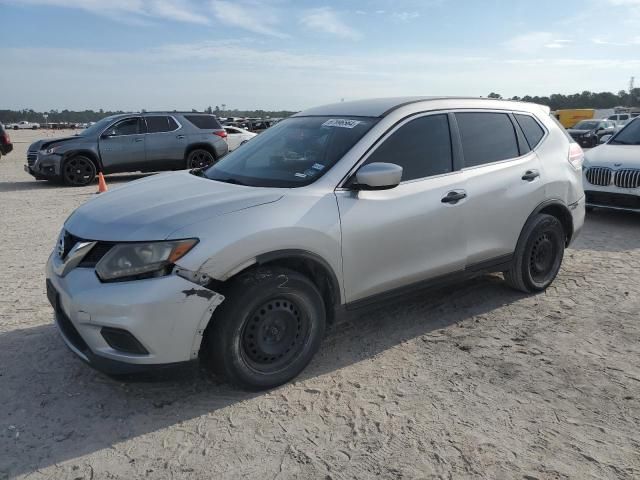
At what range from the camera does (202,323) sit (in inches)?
118

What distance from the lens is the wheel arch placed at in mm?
4790

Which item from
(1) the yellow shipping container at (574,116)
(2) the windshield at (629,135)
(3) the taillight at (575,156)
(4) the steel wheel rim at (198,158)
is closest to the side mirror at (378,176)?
(3) the taillight at (575,156)

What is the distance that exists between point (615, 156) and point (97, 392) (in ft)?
27.2

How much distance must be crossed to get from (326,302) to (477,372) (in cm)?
112

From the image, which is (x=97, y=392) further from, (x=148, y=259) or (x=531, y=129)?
(x=531, y=129)

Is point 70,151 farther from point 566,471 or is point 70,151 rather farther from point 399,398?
point 566,471

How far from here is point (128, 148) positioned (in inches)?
521

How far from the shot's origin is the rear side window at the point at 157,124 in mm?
13516

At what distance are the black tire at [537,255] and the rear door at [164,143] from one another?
10.7 meters

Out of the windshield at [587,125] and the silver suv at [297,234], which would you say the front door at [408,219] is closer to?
the silver suv at [297,234]

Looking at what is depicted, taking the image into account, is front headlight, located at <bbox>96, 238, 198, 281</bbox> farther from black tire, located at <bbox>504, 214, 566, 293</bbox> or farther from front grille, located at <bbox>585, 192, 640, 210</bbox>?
front grille, located at <bbox>585, 192, 640, 210</bbox>

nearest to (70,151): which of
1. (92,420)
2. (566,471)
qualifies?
(92,420)

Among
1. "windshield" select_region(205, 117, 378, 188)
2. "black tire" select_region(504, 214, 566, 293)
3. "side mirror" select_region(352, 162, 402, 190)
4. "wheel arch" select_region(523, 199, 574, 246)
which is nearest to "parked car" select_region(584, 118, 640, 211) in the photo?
"wheel arch" select_region(523, 199, 574, 246)

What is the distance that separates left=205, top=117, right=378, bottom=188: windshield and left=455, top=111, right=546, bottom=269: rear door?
980 millimetres
